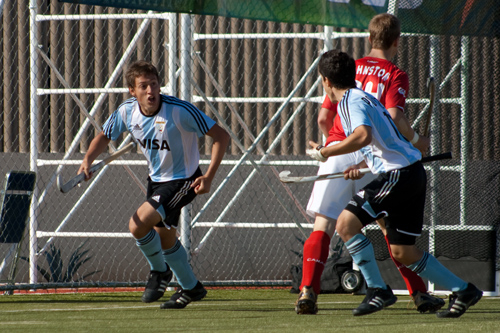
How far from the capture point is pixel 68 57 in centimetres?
1002

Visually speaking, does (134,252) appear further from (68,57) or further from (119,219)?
(68,57)

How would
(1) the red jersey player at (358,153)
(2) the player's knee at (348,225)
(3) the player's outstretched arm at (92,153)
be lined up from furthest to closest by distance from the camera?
(3) the player's outstretched arm at (92,153)
(1) the red jersey player at (358,153)
(2) the player's knee at (348,225)

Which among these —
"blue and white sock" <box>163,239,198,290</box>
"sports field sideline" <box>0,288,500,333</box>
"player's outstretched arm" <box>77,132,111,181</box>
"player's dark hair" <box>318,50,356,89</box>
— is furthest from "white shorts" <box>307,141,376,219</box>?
"player's outstretched arm" <box>77,132,111,181</box>

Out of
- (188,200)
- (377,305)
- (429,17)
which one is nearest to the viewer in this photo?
(377,305)

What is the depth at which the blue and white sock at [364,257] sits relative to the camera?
4.77 meters

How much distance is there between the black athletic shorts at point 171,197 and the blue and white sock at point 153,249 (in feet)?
0.42

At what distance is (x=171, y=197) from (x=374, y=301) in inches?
64.9

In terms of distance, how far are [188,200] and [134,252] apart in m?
3.91

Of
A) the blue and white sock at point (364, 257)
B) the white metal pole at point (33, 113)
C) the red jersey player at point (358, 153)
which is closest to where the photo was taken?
the blue and white sock at point (364, 257)

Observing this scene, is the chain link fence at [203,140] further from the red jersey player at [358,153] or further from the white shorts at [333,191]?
the white shorts at [333,191]

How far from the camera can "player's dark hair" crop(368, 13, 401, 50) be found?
5.13 m

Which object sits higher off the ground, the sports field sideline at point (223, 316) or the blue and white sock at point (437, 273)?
the blue and white sock at point (437, 273)

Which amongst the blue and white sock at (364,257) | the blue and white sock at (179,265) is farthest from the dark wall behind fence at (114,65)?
the blue and white sock at (364,257)

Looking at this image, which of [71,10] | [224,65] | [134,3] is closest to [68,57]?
[71,10]
